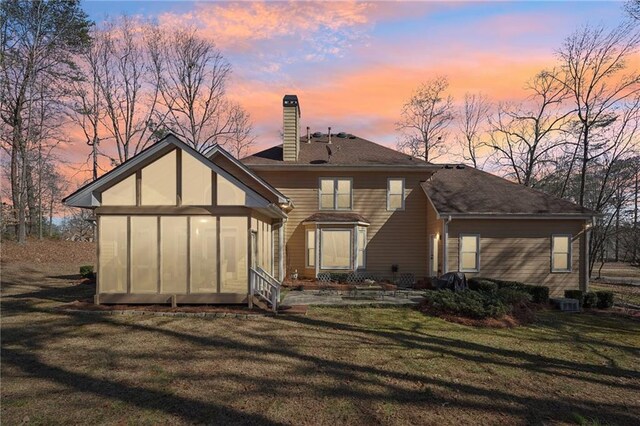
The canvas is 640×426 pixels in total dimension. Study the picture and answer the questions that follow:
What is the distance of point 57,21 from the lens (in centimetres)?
2417

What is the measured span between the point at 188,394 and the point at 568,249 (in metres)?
17.8

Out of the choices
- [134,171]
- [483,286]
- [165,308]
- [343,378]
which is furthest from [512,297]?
[134,171]

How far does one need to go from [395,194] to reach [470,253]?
4.62 meters

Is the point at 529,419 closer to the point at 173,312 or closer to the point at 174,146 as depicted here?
the point at 173,312

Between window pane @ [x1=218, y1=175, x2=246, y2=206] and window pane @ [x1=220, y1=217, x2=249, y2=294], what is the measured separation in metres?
0.50

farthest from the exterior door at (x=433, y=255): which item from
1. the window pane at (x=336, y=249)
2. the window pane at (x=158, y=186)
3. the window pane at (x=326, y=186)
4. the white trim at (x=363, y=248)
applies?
the window pane at (x=158, y=186)

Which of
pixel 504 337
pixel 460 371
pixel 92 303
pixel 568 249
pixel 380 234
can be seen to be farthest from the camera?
pixel 380 234

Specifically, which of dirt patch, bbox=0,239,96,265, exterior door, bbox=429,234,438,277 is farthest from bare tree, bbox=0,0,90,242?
exterior door, bbox=429,234,438,277

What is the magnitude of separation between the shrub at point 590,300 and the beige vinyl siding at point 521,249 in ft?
8.25

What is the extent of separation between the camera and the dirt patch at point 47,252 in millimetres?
21422

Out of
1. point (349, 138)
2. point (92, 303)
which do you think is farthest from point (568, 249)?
point (92, 303)

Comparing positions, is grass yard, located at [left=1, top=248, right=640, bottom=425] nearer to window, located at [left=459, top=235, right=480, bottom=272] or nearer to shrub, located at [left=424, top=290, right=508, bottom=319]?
shrub, located at [left=424, top=290, right=508, bottom=319]

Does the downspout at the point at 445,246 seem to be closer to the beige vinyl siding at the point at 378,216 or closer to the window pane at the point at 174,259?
the beige vinyl siding at the point at 378,216

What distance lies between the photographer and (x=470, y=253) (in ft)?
55.1
